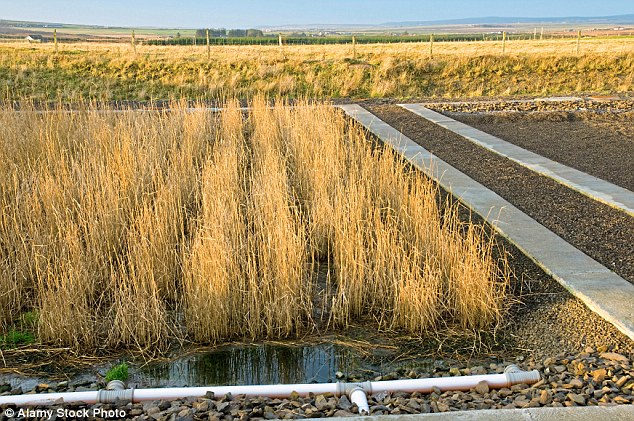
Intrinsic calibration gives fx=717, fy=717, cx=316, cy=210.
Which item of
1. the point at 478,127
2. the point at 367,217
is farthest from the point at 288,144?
the point at 478,127

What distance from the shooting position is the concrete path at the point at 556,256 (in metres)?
4.24

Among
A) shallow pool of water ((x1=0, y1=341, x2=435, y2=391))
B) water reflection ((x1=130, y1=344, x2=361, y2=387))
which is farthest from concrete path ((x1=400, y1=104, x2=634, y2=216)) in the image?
water reflection ((x1=130, y1=344, x2=361, y2=387))

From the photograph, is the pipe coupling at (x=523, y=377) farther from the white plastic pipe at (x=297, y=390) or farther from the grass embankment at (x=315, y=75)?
the grass embankment at (x=315, y=75)

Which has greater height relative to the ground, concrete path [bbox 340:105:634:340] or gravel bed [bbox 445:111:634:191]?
gravel bed [bbox 445:111:634:191]

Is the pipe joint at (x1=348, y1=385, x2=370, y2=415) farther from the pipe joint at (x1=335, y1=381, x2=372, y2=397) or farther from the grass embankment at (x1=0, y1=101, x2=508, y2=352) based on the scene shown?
the grass embankment at (x1=0, y1=101, x2=508, y2=352)

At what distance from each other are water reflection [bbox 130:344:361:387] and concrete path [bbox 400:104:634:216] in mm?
3564

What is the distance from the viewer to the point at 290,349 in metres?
4.24

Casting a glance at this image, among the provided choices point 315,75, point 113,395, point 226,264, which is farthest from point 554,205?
point 315,75

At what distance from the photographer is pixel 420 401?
3.29 metres

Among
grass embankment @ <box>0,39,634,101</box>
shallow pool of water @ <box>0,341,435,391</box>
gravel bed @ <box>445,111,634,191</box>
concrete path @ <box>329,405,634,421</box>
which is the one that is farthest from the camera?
grass embankment @ <box>0,39,634,101</box>

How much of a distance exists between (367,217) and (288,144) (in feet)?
10.9

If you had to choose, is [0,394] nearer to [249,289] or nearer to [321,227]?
[249,289]

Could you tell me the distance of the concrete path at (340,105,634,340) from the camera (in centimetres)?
424

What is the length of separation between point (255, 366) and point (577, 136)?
839cm
